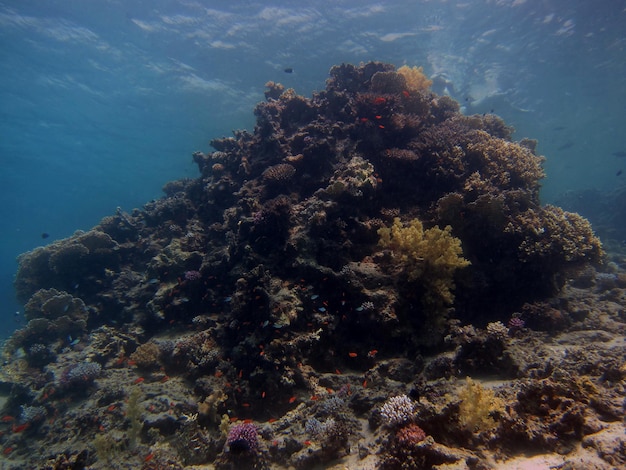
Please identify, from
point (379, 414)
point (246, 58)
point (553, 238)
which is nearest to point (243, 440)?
point (379, 414)

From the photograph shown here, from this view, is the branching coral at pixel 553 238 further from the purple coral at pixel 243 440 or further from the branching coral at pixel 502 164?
the purple coral at pixel 243 440

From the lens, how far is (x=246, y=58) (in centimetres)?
2822

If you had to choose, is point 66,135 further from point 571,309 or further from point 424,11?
point 571,309

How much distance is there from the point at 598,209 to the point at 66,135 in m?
66.7

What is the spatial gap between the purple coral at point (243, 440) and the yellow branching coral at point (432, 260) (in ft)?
14.4

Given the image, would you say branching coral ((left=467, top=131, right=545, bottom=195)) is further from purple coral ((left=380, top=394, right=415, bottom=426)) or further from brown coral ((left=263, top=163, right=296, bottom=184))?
purple coral ((left=380, top=394, right=415, bottom=426))

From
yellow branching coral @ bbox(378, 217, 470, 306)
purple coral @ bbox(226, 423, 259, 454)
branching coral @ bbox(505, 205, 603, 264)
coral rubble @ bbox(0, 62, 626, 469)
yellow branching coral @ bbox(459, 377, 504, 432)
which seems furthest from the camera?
branching coral @ bbox(505, 205, 603, 264)

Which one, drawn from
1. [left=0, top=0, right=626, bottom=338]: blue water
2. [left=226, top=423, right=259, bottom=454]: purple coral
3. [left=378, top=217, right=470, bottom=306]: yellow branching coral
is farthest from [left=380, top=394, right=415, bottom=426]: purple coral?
[left=0, top=0, right=626, bottom=338]: blue water

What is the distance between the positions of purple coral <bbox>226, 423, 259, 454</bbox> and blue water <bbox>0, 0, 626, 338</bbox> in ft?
68.2

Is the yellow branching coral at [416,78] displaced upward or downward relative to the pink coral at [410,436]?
upward

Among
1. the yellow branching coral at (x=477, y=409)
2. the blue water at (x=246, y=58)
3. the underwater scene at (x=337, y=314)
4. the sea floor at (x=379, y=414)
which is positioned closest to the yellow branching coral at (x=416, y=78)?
the underwater scene at (x=337, y=314)

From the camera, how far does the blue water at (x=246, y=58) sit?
2306 centimetres

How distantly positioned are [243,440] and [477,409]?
145 inches

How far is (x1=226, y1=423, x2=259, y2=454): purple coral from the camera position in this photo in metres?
5.32
